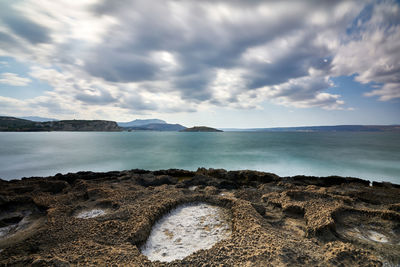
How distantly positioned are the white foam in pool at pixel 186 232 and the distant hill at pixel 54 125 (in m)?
170

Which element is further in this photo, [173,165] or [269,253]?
[173,165]

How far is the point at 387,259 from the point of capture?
13.1ft

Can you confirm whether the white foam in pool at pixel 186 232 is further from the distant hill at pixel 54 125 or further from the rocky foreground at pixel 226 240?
the distant hill at pixel 54 125

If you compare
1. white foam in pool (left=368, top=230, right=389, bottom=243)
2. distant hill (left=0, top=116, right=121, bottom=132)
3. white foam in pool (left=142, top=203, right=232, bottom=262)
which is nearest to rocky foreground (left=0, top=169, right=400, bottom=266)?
white foam in pool (left=368, top=230, right=389, bottom=243)

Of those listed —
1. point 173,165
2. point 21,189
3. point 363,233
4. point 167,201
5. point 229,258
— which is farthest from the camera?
point 173,165

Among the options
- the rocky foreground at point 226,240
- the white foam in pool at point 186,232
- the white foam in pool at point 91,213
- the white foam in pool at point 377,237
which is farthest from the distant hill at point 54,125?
the white foam in pool at point 377,237

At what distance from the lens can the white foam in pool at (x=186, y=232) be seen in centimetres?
430

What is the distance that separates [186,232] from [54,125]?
625 ft

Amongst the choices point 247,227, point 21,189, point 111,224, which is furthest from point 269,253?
point 21,189

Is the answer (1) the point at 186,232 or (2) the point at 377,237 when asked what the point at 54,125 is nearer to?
(1) the point at 186,232

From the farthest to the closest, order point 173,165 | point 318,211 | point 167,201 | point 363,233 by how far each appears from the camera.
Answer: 1. point 173,165
2. point 167,201
3. point 318,211
4. point 363,233

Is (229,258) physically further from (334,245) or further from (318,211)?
(318,211)

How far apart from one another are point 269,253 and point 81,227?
5164 millimetres

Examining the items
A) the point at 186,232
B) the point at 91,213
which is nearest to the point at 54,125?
the point at 91,213
